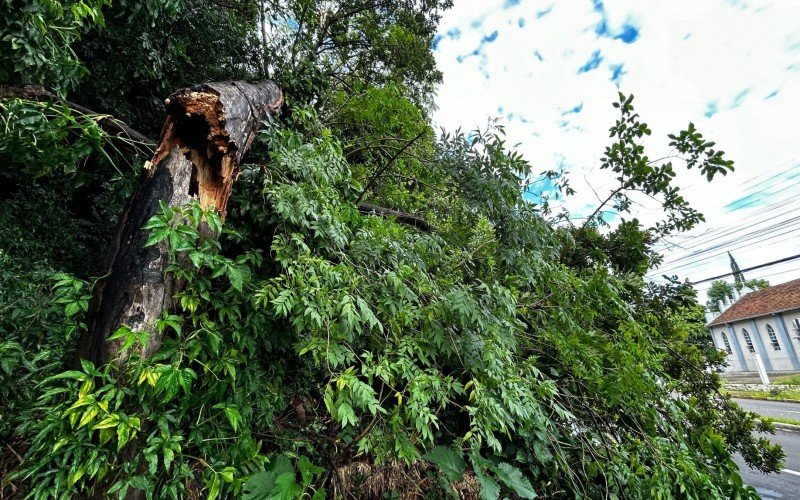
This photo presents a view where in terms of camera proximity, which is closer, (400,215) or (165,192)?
(165,192)

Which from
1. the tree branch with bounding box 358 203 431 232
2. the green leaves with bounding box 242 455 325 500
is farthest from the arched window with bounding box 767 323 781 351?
the green leaves with bounding box 242 455 325 500

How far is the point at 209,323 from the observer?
1.55m

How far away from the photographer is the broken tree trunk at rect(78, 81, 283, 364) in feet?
4.89

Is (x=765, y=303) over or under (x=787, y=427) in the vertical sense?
over

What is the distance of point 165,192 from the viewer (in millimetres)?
1676

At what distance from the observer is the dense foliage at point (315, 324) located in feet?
4.74

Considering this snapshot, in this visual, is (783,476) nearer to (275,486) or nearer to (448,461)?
(448,461)

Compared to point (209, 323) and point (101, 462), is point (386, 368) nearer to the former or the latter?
point (209, 323)

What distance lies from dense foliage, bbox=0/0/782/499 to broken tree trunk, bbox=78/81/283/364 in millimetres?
84

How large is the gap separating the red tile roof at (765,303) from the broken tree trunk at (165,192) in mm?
24396

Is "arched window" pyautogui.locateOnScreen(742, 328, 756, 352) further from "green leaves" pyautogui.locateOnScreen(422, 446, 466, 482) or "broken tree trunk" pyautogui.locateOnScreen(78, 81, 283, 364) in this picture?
"broken tree trunk" pyautogui.locateOnScreen(78, 81, 283, 364)

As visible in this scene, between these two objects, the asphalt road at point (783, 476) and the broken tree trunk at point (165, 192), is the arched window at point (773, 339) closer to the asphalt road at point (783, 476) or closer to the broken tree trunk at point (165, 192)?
the asphalt road at point (783, 476)

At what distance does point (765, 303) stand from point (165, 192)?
1076 inches

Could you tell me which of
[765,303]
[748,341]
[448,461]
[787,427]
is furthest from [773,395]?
[448,461]
